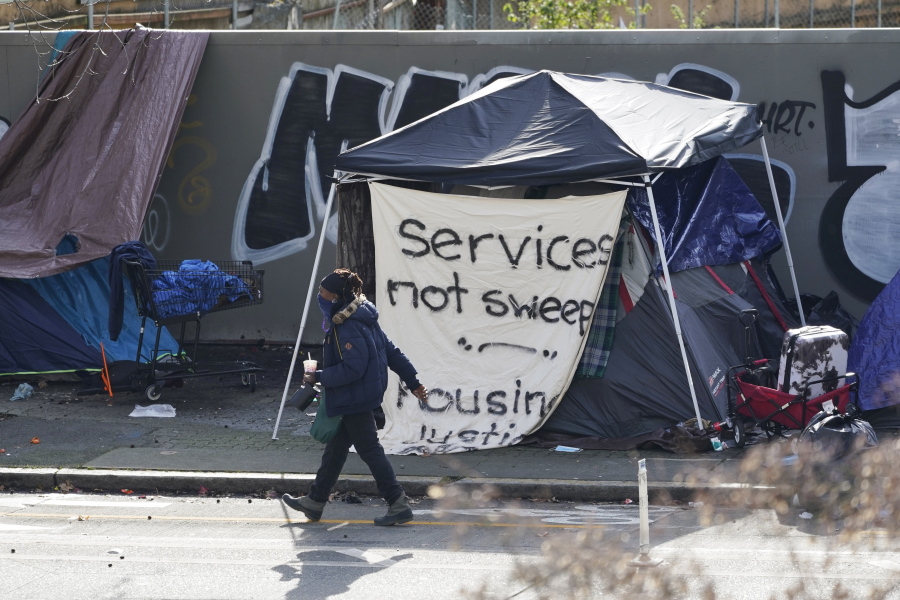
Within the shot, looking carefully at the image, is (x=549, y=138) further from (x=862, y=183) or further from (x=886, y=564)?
(x=862, y=183)

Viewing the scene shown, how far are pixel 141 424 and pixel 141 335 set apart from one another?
3.21ft

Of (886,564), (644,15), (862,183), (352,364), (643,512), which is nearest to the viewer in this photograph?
(643,512)

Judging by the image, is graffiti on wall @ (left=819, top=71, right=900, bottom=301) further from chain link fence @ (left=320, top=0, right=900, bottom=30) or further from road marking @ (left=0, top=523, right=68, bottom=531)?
road marking @ (left=0, top=523, right=68, bottom=531)

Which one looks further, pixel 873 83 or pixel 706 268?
pixel 873 83

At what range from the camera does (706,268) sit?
955 cm

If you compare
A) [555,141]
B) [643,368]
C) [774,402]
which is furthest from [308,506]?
[774,402]

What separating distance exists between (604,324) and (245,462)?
3.23 m

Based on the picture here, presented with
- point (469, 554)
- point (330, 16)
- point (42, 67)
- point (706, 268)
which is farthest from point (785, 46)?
point (330, 16)

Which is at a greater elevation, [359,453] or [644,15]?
[644,15]

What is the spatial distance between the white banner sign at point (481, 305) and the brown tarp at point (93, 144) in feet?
12.9

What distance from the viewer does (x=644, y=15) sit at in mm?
19344

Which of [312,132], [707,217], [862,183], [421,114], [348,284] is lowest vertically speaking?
[348,284]

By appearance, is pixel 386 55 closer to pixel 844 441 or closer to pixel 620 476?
pixel 620 476

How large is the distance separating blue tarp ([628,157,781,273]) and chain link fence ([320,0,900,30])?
5.63 m
